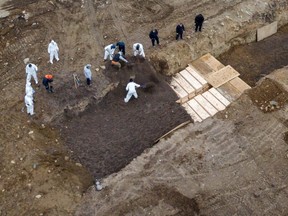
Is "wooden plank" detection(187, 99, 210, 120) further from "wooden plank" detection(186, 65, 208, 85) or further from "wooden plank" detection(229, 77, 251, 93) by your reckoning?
"wooden plank" detection(229, 77, 251, 93)

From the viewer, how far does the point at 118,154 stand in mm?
14312

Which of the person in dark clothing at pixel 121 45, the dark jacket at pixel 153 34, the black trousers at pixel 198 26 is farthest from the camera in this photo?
the black trousers at pixel 198 26

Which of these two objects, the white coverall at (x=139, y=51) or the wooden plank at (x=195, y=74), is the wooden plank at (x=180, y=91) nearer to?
the wooden plank at (x=195, y=74)

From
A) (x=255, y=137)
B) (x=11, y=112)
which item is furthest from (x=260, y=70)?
(x=11, y=112)

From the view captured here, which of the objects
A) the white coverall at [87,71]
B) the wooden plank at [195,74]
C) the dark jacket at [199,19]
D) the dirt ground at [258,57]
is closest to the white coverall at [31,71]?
the white coverall at [87,71]

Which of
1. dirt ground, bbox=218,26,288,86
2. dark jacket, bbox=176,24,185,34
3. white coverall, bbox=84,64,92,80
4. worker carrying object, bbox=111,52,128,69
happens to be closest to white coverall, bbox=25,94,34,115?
white coverall, bbox=84,64,92,80

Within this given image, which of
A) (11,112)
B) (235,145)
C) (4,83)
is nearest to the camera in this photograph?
(235,145)

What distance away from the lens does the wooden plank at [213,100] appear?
15670mm

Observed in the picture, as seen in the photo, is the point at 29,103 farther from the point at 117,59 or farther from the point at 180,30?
the point at 180,30

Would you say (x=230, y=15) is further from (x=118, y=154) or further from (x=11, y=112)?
(x=11, y=112)

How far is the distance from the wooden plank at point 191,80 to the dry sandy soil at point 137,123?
1.27ft

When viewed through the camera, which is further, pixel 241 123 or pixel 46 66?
pixel 46 66

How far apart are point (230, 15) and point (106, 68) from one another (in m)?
6.91

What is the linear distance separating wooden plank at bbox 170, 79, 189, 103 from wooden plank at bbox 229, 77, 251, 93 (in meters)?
2.15
